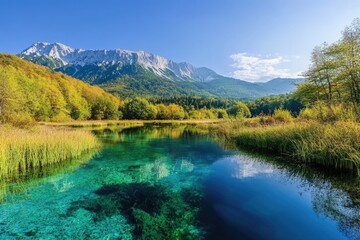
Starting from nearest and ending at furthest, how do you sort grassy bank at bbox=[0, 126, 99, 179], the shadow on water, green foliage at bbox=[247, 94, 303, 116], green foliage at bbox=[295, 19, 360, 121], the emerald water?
the emerald water < the shadow on water < grassy bank at bbox=[0, 126, 99, 179] < green foliage at bbox=[295, 19, 360, 121] < green foliage at bbox=[247, 94, 303, 116]

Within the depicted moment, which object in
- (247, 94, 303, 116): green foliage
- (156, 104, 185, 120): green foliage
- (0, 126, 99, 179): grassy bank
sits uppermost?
(247, 94, 303, 116): green foliage

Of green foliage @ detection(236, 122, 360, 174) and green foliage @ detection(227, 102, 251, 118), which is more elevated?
green foliage @ detection(227, 102, 251, 118)

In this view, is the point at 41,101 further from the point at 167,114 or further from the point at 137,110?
the point at 167,114

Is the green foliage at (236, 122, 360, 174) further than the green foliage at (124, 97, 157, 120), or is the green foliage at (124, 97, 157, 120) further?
the green foliage at (124, 97, 157, 120)

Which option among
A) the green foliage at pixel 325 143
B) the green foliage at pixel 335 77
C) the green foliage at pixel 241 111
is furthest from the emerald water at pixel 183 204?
the green foliage at pixel 241 111

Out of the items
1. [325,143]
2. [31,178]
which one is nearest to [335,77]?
[325,143]

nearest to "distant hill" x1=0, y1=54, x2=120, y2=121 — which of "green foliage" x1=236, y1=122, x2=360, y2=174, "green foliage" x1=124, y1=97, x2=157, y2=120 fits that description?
"green foliage" x1=124, y1=97, x2=157, y2=120

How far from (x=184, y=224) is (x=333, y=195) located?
17.3 ft

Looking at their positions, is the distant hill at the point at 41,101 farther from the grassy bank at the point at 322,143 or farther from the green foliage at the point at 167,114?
the grassy bank at the point at 322,143

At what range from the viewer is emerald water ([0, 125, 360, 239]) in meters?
4.98

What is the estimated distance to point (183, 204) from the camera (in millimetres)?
6691

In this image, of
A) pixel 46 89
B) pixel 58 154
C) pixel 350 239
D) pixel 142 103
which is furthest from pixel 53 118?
pixel 350 239

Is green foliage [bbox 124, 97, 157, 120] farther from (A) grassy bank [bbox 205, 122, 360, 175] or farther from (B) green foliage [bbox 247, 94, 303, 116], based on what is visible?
(A) grassy bank [bbox 205, 122, 360, 175]

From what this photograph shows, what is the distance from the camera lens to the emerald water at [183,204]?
4.98 m
